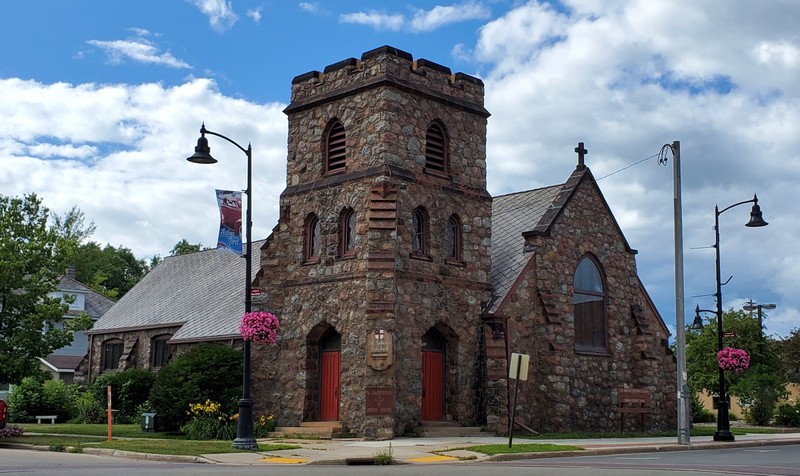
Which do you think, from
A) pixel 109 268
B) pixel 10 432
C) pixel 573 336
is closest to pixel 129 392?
pixel 10 432

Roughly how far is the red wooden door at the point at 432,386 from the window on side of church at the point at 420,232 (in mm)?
3105

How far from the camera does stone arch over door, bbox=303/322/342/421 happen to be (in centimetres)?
2795

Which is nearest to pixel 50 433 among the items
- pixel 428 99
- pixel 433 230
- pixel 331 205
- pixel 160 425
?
pixel 160 425

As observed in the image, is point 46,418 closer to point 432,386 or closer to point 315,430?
point 315,430

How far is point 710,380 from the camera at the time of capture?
52281 mm

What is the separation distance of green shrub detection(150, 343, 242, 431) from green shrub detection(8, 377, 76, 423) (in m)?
12.1

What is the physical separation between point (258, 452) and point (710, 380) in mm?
37875

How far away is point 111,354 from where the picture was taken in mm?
43469

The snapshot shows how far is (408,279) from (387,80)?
583 cm

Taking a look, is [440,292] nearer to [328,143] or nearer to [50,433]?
[328,143]

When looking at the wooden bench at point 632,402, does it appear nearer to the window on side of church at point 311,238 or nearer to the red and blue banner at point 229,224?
the window on side of church at point 311,238

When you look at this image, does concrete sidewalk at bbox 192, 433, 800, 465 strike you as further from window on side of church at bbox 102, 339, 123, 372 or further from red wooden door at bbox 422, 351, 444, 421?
window on side of church at bbox 102, 339, 123, 372

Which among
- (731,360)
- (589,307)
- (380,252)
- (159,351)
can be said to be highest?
(380,252)

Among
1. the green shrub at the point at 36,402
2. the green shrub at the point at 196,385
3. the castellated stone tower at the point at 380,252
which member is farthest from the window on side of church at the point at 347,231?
the green shrub at the point at 36,402
